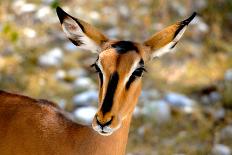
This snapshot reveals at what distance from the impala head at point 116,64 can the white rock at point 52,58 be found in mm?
3688

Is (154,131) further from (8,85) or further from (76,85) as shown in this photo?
(8,85)

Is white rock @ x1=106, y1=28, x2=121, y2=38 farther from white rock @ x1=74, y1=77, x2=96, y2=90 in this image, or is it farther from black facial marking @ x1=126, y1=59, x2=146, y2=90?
black facial marking @ x1=126, y1=59, x2=146, y2=90

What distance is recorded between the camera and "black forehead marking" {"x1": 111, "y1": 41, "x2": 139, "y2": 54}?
4.64 metres

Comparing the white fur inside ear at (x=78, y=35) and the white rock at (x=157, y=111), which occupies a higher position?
the white rock at (x=157, y=111)

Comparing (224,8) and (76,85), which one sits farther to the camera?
(224,8)

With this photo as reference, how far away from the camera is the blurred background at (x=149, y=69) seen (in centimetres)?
779

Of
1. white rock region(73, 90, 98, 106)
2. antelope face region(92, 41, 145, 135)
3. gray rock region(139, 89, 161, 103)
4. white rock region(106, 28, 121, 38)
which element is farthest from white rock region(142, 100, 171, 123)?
antelope face region(92, 41, 145, 135)

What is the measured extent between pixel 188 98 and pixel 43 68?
6.85 ft

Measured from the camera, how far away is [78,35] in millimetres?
5125

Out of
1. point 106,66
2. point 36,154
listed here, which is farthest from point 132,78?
point 36,154

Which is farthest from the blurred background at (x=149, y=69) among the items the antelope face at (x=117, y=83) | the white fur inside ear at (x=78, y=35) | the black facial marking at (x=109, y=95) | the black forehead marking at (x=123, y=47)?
the black facial marking at (x=109, y=95)

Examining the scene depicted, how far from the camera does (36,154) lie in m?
5.05

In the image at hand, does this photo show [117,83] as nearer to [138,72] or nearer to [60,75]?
[138,72]

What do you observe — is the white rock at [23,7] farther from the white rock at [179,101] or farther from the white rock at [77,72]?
the white rock at [179,101]
